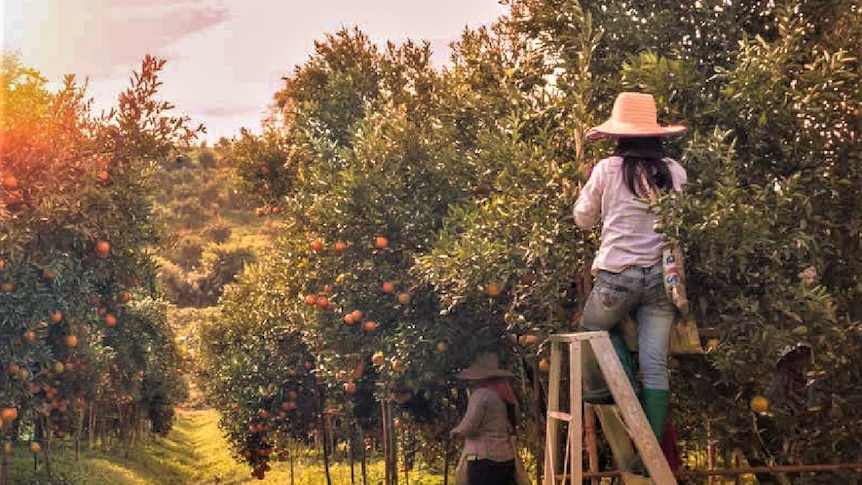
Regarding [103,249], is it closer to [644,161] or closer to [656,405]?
[644,161]

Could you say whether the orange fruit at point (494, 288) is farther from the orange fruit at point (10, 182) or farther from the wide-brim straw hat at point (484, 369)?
the orange fruit at point (10, 182)

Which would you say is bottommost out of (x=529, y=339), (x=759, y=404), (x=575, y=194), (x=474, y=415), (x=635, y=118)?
(x=474, y=415)

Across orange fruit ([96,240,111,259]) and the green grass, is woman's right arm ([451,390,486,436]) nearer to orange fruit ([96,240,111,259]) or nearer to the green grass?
orange fruit ([96,240,111,259])

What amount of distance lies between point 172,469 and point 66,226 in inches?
932

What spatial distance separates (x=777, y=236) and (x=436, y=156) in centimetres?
486

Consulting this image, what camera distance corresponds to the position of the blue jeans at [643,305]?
5.76 m

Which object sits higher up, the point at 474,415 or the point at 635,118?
the point at 635,118

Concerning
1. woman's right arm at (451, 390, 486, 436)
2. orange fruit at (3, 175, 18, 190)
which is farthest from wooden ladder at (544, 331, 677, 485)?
orange fruit at (3, 175, 18, 190)

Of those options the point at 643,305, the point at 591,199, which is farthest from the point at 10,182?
the point at 643,305

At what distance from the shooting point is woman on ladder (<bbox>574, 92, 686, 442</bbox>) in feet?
19.0

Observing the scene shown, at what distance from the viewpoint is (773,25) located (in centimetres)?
759

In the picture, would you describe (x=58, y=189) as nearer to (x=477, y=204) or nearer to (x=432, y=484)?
(x=477, y=204)

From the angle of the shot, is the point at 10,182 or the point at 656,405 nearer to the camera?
the point at 656,405

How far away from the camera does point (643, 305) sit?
5.93 meters
